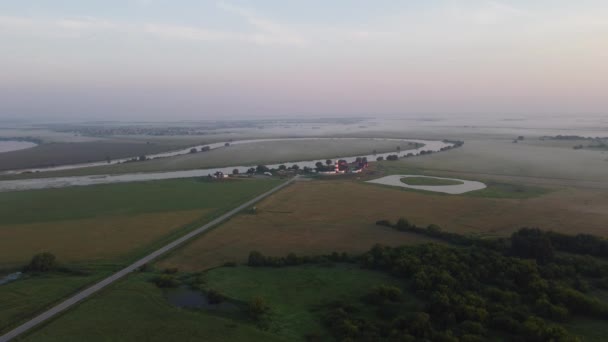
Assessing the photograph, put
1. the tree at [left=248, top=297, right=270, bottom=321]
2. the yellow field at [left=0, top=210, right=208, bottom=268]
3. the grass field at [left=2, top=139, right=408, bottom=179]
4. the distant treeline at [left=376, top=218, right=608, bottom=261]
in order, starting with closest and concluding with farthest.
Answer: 1. the tree at [left=248, top=297, right=270, bottom=321]
2. the distant treeline at [left=376, top=218, right=608, bottom=261]
3. the yellow field at [left=0, top=210, right=208, bottom=268]
4. the grass field at [left=2, top=139, right=408, bottom=179]

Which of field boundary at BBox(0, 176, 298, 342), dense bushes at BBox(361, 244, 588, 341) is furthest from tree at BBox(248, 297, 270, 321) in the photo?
field boundary at BBox(0, 176, 298, 342)

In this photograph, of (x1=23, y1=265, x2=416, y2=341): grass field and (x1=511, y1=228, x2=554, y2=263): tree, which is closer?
(x1=23, y1=265, x2=416, y2=341): grass field

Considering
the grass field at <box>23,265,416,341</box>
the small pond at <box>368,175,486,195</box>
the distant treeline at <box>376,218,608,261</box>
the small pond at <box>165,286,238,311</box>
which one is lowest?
the small pond at <box>165,286,238,311</box>

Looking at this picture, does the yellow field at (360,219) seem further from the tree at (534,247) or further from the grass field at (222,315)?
the tree at (534,247)

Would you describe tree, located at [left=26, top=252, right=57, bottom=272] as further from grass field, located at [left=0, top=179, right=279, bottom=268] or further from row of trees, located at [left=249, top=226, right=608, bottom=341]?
row of trees, located at [left=249, top=226, right=608, bottom=341]

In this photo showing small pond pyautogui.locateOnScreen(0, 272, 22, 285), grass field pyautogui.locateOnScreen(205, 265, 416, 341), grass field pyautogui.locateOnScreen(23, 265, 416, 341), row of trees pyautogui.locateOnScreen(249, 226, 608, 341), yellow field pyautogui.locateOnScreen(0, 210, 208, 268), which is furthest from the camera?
yellow field pyautogui.locateOnScreen(0, 210, 208, 268)

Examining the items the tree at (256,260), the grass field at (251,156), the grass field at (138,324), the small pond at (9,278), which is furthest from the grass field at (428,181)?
the small pond at (9,278)
